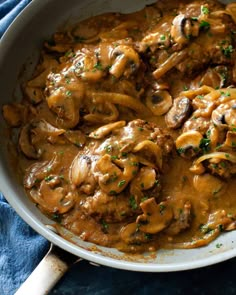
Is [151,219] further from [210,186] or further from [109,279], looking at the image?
[109,279]

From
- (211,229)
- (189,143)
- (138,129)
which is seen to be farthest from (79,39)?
(211,229)

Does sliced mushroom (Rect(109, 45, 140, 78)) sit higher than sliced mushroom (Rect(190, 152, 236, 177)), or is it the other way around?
sliced mushroom (Rect(109, 45, 140, 78))

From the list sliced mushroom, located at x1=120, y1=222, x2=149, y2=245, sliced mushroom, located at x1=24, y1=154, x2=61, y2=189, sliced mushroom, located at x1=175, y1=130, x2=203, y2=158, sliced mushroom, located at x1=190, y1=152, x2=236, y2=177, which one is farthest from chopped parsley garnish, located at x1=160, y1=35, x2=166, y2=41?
sliced mushroom, located at x1=120, y1=222, x2=149, y2=245

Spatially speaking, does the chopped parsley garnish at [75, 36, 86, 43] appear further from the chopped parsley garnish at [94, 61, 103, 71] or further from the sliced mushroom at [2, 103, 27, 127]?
the sliced mushroom at [2, 103, 27, 127]

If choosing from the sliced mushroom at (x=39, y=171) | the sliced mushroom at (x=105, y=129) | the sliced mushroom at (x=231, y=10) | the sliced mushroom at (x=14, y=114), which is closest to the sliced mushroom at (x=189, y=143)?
the sliced mushroom at (x=105, y=129)

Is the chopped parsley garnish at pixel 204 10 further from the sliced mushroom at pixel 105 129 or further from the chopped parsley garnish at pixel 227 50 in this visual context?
the sliced mushroom at pixel 105 129
